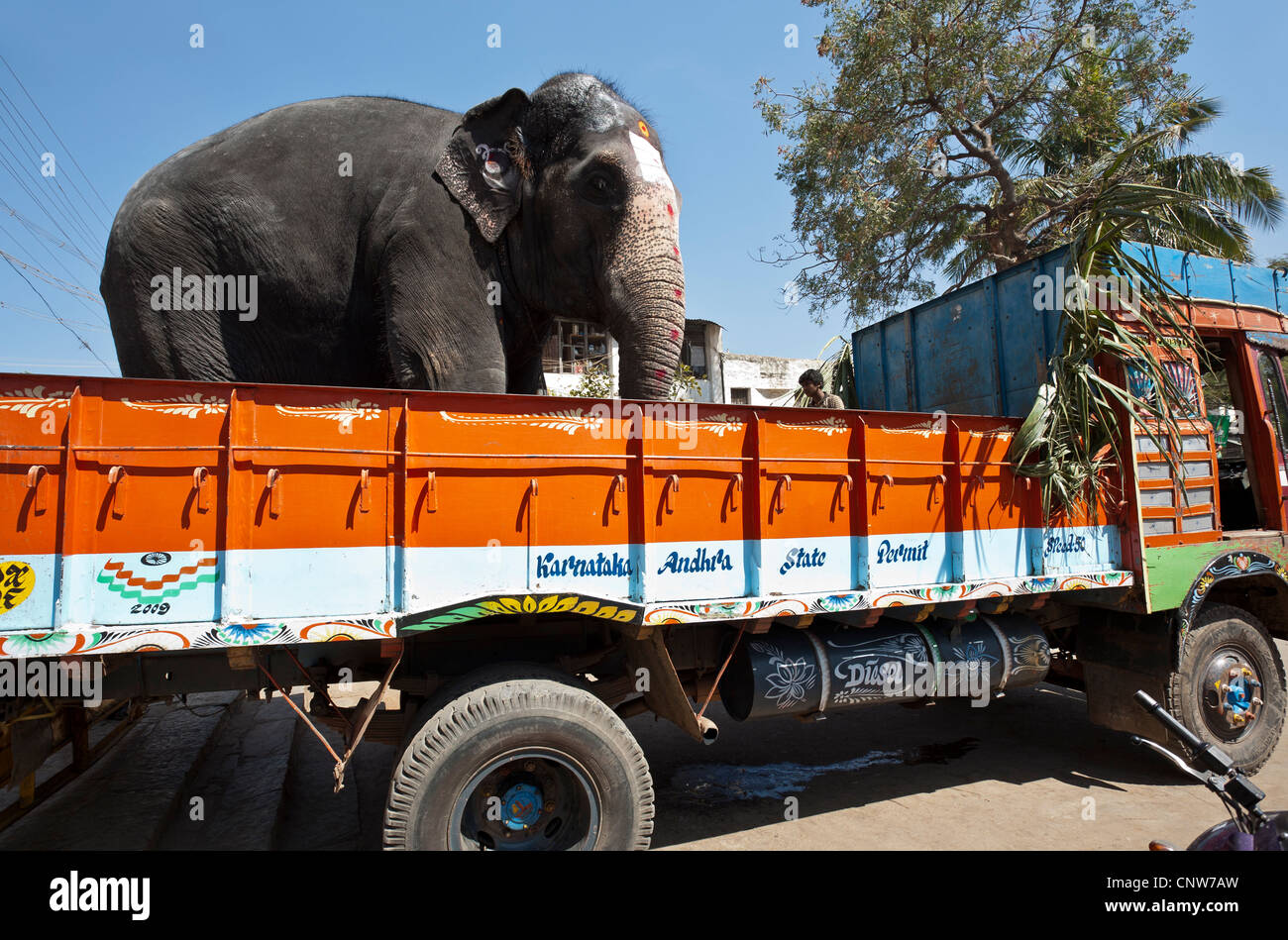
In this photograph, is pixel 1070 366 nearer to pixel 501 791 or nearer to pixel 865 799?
pixel 865 799

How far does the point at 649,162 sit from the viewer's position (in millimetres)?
4582

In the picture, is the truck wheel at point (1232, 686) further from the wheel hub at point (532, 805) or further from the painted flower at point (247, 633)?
the painted flower at point (247, 633)

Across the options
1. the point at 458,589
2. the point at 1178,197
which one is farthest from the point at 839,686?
the point at 1178,197

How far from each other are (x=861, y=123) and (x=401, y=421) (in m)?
11.3

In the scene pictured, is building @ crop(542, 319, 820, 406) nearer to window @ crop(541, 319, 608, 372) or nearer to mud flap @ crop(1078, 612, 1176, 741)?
window @ crop(541, 319, 608, 372)

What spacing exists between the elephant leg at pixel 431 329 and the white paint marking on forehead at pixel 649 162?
4.19 ft

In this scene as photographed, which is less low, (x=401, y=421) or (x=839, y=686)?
(x=401, y=421)

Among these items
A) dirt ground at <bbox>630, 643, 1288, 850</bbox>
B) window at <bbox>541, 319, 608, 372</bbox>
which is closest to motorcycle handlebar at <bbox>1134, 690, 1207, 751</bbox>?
dirt ground at <bbox>630, 643, 1288, 850</bbox>

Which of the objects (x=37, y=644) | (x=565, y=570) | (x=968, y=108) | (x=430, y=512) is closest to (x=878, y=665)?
(x=565, y=570)

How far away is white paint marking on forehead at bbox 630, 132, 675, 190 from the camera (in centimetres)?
453

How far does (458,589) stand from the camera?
3064mm

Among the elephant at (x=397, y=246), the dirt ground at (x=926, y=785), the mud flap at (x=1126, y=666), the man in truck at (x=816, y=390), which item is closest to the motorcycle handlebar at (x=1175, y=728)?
the dirt ground at (x=926, y=785)

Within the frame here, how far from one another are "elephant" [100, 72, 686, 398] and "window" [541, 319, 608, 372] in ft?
49.6

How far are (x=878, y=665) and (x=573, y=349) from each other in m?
17.9
